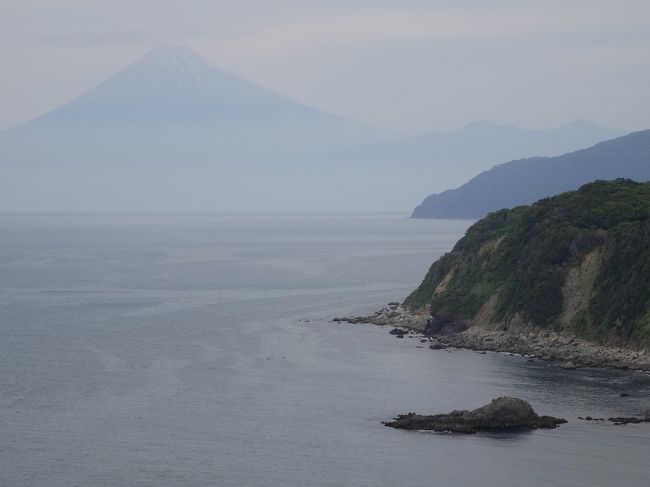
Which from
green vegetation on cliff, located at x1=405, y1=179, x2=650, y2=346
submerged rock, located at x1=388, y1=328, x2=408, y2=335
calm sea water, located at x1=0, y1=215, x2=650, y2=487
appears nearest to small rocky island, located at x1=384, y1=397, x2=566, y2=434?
calm sea water, located at x1=0, y1=215, x2=650, y2=487

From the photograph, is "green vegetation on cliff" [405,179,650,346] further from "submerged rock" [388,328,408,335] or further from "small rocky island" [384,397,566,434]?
"small rocky island" [384,397,566,434]

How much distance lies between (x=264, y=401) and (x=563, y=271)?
30.6m

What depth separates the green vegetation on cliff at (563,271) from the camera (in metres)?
78.4

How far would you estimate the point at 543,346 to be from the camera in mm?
79188

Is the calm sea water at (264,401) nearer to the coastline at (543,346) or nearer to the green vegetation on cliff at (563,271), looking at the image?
the coastline at (543,346)

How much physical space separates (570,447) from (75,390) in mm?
29460

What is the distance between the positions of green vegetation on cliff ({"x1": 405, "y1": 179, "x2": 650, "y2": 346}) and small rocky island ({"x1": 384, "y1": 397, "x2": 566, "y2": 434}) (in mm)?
19566

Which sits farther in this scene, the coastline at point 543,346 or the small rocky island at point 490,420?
the coastline at point 543,346

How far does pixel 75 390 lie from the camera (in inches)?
2601

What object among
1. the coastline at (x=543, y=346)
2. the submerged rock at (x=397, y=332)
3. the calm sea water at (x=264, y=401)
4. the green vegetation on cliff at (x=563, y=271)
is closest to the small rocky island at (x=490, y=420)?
the calm sea water at (x=264, y=401)

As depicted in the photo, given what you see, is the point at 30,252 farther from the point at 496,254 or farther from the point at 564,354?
the point at 564,354

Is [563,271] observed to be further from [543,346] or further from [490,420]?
[490,420]

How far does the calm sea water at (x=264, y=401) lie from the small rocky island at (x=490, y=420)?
4.14 feet

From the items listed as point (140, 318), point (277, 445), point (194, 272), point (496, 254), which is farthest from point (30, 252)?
point (277, 445)
